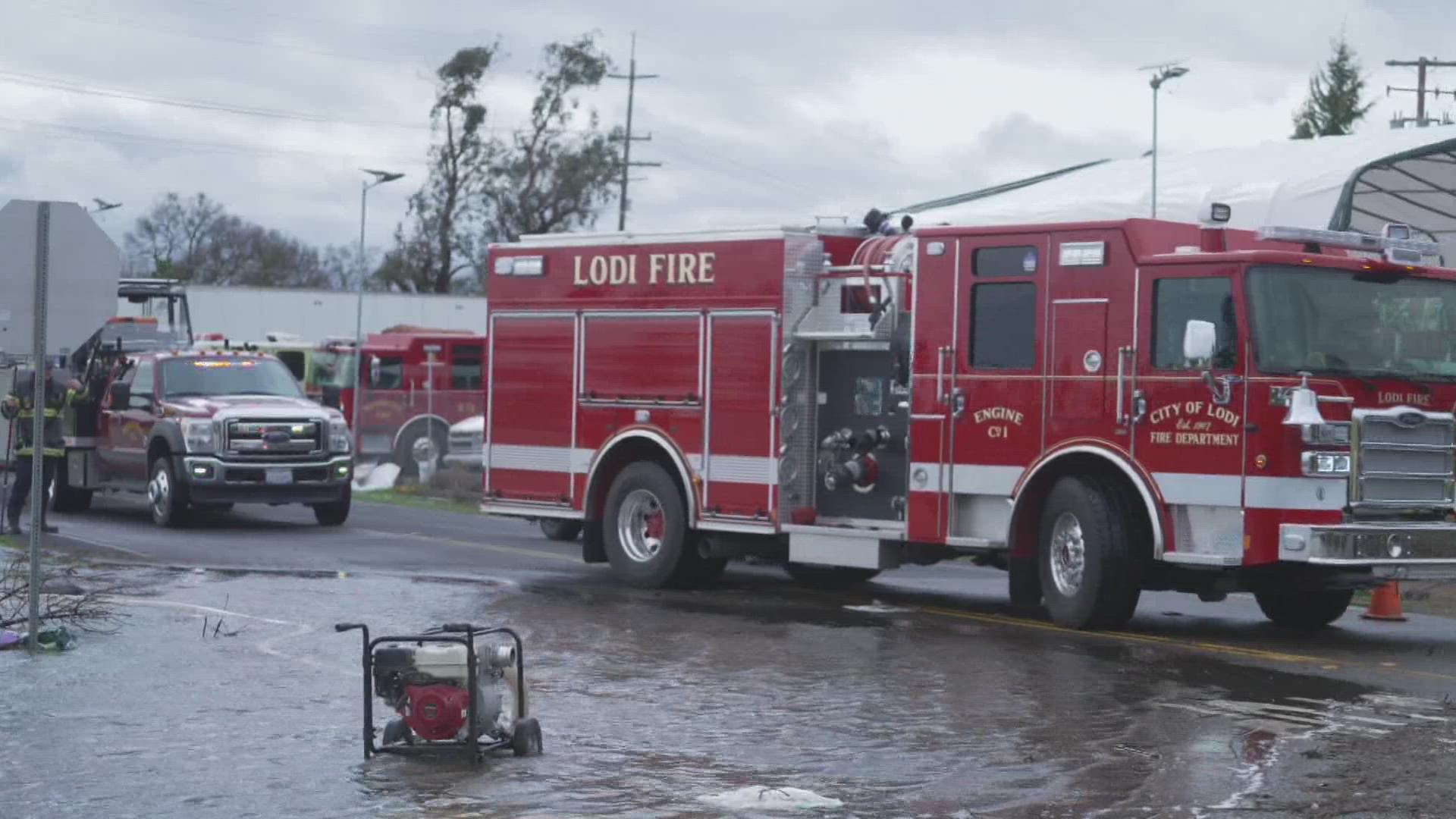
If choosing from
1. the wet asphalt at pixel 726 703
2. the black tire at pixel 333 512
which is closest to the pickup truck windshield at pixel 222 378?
the black tire at pixel 333 512

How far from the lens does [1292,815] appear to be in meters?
7.99

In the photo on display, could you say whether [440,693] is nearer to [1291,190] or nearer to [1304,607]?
[1304,607]

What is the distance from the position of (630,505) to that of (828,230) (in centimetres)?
295

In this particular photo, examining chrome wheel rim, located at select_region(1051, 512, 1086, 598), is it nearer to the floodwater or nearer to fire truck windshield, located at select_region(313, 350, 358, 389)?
the floodwater

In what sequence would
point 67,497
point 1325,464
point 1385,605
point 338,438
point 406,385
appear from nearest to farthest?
point 1325,464 < point 1385,605 < point 338,438 < point 67,497 < point 406,385

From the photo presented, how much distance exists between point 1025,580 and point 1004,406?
4.20 ft

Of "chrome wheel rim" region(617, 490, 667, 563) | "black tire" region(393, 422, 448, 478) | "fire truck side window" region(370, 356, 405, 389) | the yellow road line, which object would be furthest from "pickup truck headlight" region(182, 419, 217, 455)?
"fire truck side window" region(370, 356, 405, 389)

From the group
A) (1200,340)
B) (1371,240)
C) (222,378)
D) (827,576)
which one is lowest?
(827,576)

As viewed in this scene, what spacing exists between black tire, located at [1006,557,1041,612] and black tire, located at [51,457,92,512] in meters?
14.8

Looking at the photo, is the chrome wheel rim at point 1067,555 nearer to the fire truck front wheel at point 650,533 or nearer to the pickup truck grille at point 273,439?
the fire truck front wheel at point 650,533

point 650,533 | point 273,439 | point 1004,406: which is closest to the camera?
point 1004,406

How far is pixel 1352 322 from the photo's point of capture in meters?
13.5

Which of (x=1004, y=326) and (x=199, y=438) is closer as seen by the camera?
(x=1004, y=326)

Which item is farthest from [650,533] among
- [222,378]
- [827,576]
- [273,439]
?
[222,378]
